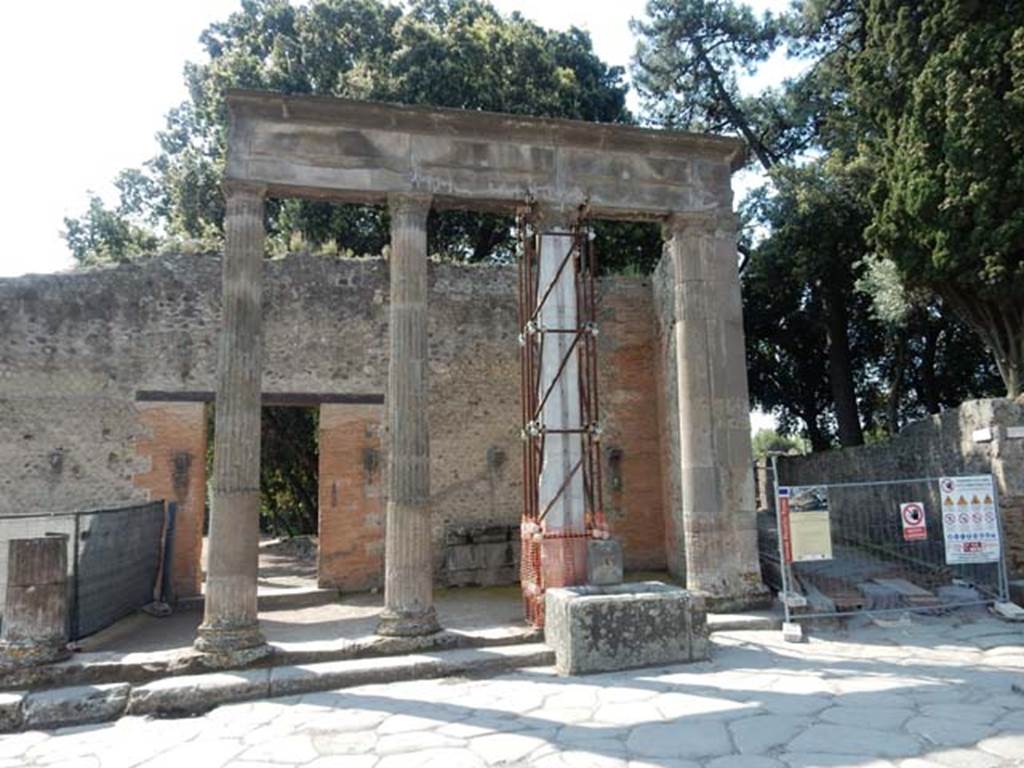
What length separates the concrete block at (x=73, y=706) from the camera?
18.3ft

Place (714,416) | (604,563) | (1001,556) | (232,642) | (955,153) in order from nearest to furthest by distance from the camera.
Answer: (232,642)
(604,563)
(1001,556)
(714,416)
(955,153)

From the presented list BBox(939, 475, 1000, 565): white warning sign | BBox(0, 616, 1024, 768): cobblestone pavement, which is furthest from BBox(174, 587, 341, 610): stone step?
BBox(939, 475, 1000, 565): white warning sign

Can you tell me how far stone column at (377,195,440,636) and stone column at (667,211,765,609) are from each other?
10.2ft

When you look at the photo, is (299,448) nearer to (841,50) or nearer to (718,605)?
(718,605)

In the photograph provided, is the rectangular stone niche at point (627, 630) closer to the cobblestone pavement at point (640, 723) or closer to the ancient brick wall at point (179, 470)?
the cobblestone pavement at point (640, 723)

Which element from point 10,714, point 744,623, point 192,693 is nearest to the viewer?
point 10,714

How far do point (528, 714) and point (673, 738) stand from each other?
3.67ft

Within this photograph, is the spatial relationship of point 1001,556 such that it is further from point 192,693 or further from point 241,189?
point 241,189

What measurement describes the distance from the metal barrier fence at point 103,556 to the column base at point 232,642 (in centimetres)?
152

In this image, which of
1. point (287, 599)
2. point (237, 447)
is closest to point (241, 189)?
point (237, 447)

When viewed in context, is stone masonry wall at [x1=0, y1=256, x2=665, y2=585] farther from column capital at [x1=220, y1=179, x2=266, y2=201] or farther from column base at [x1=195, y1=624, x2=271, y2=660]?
column base at [x1=195, y1=624, x2=271, y2=660]

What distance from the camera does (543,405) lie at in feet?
26.3

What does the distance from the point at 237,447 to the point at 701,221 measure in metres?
5.88

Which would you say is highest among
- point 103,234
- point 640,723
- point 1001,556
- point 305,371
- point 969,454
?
point 103,234
